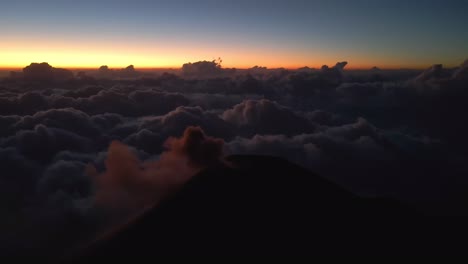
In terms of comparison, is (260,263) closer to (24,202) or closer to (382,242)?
(382,242)

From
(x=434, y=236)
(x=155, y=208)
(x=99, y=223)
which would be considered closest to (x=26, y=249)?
(x=99, y=223)

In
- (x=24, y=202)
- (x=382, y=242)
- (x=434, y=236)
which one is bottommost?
(x=24, y=202)

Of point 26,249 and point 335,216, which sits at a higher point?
point 335,216

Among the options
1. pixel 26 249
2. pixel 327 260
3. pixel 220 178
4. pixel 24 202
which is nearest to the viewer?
pixel 327 260

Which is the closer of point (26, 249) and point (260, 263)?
point (260, 263)

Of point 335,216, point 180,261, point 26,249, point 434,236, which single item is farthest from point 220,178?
point 26,249

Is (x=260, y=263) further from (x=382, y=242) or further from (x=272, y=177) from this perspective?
(x=272, y=177)

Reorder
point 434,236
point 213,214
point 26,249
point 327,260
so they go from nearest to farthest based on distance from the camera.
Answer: point 327,260 < point 213,214 < point 434,236 < point 26,249
